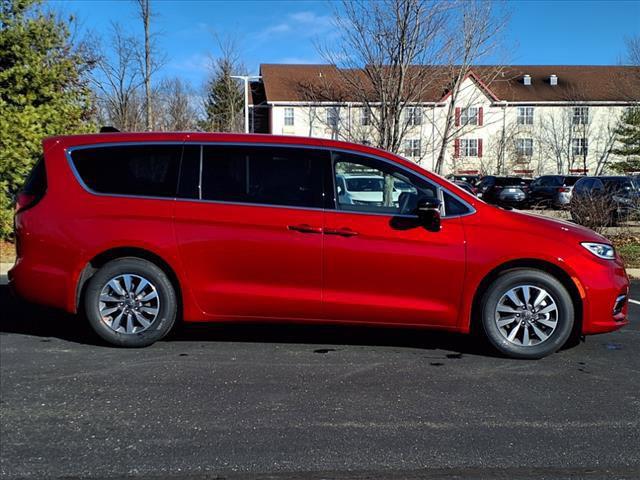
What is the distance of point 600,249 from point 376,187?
1943mm

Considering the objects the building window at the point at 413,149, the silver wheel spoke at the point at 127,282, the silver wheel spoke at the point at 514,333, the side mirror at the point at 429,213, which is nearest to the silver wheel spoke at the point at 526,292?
the silver wheel spoke at the point at 514,333

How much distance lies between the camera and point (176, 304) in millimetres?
5207

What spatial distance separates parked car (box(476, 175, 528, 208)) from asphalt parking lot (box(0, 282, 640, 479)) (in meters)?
21.2

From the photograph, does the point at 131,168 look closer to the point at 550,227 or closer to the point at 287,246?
the point at 287,246

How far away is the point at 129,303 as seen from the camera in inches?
204

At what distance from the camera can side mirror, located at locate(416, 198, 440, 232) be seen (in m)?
4.85

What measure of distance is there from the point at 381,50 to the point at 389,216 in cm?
982

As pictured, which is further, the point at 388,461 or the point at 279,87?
the point at 279,87

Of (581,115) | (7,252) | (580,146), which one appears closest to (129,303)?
(7,252)

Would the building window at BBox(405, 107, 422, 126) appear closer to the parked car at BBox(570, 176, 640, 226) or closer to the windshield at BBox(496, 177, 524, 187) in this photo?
the parked car at BBox(570, 176, 640, 226)

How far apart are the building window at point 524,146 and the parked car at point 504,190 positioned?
645 inches

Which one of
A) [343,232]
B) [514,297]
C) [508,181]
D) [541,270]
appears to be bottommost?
[514,297]

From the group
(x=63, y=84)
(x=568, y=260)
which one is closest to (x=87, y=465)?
(x=568, y=260)

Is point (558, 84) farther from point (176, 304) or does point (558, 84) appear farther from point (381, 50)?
point (176, 304)
